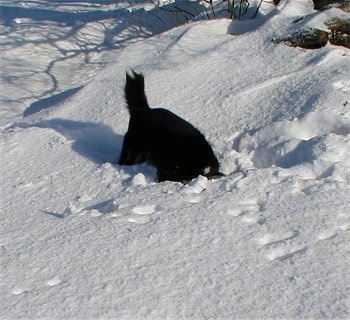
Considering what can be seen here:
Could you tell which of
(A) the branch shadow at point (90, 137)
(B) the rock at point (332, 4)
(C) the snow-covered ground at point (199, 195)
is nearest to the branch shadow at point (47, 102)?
(C) the snow-covered ground at point (199, 195)

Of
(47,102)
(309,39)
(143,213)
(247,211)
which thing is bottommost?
(47,102)

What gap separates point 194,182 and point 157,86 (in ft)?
7.32

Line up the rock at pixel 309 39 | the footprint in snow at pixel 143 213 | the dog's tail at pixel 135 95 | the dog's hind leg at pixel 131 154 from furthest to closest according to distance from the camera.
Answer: the rock at pixel 309 39 < the dog's tail at pixel 135 95 < the dog's hind leg at pixel 131 154 < the footprint in snow at pixel 143 213

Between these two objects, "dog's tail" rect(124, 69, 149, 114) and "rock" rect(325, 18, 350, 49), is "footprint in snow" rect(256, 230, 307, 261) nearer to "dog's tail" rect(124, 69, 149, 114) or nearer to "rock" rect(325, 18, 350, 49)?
"dog's tail" rect(124, 69, 149, 114)

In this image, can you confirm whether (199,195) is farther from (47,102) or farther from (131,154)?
(47,102)

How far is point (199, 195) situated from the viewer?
13.1 ft

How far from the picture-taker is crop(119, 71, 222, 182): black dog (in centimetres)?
455

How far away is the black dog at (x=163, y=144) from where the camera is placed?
14.9 ft

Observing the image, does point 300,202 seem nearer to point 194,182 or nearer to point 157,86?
point 194,182

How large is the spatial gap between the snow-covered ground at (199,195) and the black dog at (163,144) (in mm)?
133

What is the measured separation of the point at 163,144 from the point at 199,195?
88 cm

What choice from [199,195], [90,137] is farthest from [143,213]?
[90,137]

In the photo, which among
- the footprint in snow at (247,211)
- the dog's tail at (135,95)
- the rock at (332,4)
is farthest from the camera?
the rock at (332,4)

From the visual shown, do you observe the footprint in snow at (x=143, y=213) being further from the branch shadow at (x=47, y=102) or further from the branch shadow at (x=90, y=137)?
the branch shadow at (x=47, y=102)
